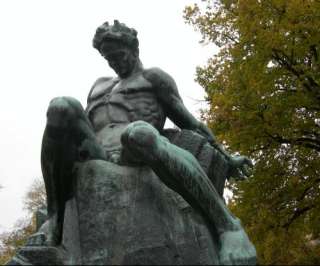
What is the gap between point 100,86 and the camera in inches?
173

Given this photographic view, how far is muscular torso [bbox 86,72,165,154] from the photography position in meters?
4.03

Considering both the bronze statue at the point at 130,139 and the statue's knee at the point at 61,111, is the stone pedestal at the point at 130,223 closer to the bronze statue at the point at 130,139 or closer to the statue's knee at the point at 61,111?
the bronze statue at the point at 130,139

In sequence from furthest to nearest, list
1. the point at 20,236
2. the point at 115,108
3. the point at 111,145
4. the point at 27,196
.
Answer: the point at 27,196 < the point at 20,236 < the point at 115,108 < the point at 111,145

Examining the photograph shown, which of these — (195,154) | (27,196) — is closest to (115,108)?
(195,154)

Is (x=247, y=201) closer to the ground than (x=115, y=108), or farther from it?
farther from it

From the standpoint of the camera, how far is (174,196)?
3.53 m

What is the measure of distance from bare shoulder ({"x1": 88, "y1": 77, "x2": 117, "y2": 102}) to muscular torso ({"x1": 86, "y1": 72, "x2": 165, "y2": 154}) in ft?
0.05

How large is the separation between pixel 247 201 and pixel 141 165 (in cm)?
920

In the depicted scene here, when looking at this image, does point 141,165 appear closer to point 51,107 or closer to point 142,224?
point 142,224

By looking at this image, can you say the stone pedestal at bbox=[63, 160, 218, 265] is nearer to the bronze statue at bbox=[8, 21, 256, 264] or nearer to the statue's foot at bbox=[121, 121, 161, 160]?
the bronze statue at bbox=[8, 21, 256, 264]

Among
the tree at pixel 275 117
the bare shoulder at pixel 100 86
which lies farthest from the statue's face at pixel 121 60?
the tree at pixel 275 117

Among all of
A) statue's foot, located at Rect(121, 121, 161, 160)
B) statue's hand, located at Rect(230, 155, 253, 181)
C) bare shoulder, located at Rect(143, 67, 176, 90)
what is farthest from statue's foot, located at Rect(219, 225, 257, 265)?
bare shoulder, located at Rect(143, 67, 176, 90)

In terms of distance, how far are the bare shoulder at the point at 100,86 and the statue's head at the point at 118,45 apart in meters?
0.12

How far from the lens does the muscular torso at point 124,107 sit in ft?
13.2
